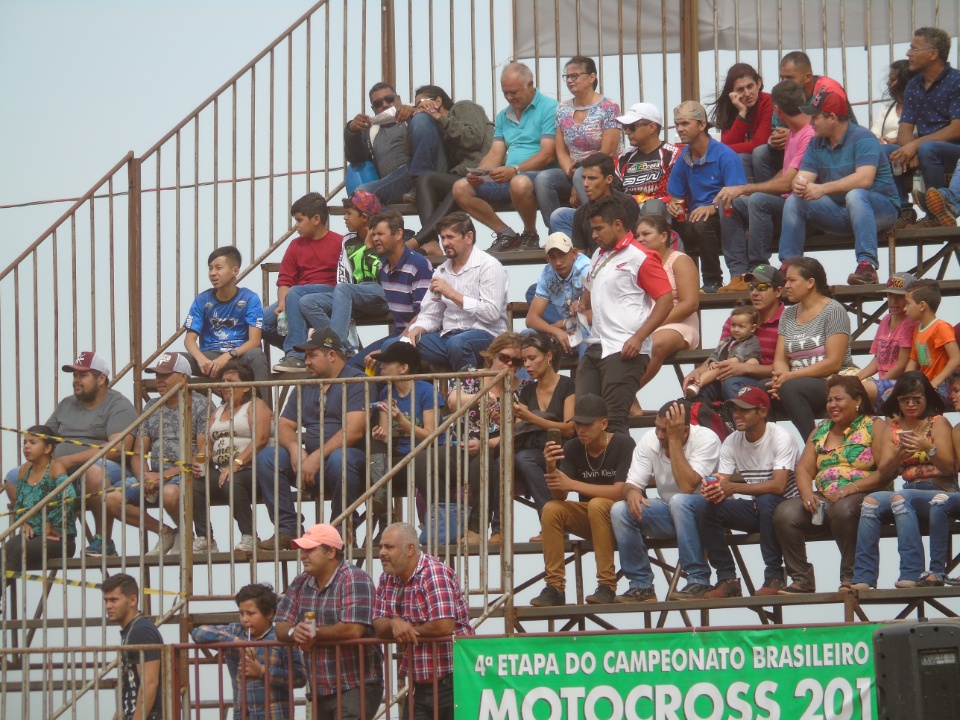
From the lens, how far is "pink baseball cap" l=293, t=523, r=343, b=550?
9570mm

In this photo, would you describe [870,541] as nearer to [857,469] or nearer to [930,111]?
[857,469]

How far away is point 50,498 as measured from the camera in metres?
11.0

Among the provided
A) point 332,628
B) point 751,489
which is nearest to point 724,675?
point 751,489

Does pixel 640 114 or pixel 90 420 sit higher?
pixel 640 114

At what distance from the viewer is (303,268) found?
1370 cm

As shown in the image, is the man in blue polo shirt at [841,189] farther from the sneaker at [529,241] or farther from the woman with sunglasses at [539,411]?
the sneaker at [529,241]

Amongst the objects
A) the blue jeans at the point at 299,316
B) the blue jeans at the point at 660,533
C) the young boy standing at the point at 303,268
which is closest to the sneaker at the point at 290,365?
the blue jeans at the point at 299,316

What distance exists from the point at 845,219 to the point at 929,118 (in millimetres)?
1183

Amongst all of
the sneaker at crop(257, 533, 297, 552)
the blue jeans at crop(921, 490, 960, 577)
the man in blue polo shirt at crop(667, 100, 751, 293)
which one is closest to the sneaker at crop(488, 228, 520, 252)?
the man in blue polo shirt at crop(667, 100, 751, 293)

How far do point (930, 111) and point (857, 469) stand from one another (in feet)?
12.1

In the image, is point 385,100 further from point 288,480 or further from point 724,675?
point 724,675

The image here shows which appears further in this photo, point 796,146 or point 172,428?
point 796,146

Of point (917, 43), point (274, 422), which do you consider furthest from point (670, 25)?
point (274, 422)

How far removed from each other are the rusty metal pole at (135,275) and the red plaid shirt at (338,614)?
4175 millimetres
